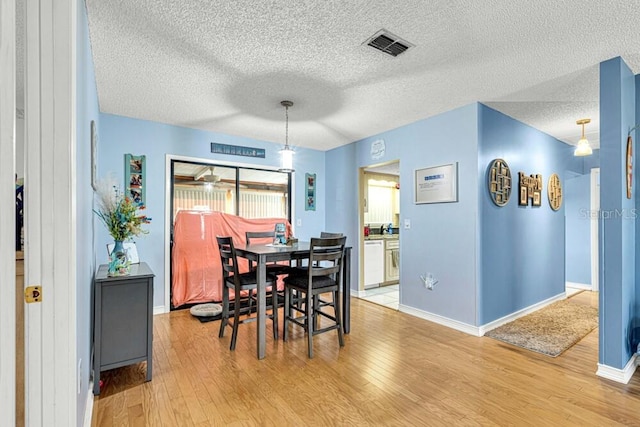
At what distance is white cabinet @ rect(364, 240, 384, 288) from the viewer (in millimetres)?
5383

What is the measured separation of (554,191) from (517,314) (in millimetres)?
1981

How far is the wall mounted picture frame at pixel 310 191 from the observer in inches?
211

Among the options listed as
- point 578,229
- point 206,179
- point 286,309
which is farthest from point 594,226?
point 206,179

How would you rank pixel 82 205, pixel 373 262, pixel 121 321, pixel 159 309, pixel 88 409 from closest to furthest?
pixel 82 205
pixel 88 409
pixel 121 321
pixel 159 309
pixel 373 262

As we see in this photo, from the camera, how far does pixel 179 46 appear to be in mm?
2285

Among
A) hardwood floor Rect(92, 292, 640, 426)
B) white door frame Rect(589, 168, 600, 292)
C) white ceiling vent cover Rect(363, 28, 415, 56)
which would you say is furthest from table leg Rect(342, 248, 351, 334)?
white door frame Rect(589, 168, 600, 292)

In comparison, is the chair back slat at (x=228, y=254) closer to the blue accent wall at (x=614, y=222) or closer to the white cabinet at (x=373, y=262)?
the white cabinet at (x=373, y=262)

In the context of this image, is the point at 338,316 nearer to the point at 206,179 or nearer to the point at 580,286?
the point at 206,179

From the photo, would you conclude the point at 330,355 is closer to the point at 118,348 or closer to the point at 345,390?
the point at 345,390

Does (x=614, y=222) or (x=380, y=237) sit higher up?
(x=614, y=222)

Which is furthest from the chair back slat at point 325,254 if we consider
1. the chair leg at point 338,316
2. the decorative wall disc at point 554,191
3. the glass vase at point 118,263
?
the decorative wall disc at point 554,191

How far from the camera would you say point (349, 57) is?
245 cm

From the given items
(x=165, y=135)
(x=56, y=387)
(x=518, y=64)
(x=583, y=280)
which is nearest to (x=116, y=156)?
(x=165, y=135)

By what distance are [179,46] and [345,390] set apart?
8.99 feet
